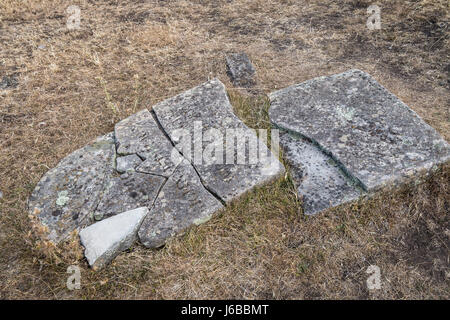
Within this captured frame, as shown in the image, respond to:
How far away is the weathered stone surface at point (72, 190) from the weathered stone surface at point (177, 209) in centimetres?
52

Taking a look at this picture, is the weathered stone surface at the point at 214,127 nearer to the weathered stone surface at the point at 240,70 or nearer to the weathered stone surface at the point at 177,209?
the weathered stone surface at the point at 177,209

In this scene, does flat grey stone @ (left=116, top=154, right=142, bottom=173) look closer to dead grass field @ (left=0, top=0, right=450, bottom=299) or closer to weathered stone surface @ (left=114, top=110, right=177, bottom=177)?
weathered stone surface @ (left=114, top=110, right=177, bottom=177)

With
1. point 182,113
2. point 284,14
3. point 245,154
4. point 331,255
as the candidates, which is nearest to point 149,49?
point 182,113

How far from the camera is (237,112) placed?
3.60m

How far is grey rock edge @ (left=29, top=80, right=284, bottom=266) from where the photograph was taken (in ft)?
8.74

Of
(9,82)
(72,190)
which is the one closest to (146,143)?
(72,190)

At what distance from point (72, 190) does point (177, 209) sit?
0.92 metres

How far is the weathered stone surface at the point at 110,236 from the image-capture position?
242 centimetres

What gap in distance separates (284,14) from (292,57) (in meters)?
1.30

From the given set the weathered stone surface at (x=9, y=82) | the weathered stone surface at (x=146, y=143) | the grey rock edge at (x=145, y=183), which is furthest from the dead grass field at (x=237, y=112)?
the weathered stone surface at (x=146, y=143)

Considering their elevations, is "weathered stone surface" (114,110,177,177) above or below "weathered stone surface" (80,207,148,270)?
above

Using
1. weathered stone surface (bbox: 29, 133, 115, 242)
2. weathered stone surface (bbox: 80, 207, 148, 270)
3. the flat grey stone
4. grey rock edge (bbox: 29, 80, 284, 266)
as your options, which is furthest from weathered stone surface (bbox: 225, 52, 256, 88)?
weathered stone surface (bbox: 80, 207, 148, 270)

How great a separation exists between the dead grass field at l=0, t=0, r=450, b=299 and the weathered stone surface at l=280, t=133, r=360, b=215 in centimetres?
9

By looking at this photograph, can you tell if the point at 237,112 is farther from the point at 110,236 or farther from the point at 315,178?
the point at 110,236
